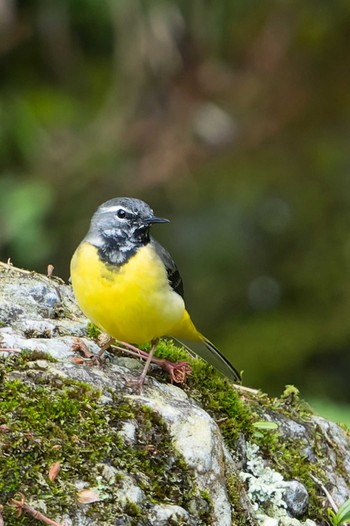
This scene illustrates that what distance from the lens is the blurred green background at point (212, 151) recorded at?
10609 millimetres

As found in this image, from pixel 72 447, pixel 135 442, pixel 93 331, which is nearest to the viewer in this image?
pixel 72 447

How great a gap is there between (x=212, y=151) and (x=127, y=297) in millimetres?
8439

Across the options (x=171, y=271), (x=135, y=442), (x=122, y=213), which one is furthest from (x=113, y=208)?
(x=135, y=442)

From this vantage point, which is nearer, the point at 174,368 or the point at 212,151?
the point at 174,368

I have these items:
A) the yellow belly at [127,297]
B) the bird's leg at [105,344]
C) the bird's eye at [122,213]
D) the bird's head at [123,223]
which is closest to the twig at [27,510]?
the bird's leg at [105,344]

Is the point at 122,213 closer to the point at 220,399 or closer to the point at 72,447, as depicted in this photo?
the point at 220,399

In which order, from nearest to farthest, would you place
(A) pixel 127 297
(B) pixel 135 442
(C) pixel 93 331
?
(B) pixel 135 442
(A) pixel 127 297
(C) pixel 93 331

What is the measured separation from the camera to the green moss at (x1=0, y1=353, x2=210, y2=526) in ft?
11.7

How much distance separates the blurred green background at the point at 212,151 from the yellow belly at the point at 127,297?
16.1 ft

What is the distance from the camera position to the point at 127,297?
468cm

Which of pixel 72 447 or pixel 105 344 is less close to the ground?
pixel 105 344

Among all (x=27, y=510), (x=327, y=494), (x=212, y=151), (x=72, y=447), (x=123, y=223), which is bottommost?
(x=27, y=510)

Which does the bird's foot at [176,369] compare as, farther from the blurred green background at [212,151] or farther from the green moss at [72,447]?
the blurred green background at [212,151]

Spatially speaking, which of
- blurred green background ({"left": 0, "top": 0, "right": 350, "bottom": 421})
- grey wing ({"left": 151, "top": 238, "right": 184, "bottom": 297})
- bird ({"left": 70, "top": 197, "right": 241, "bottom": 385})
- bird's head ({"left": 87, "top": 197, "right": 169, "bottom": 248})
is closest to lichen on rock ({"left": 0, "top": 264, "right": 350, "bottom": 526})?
bird ({"left": 70, "top": 197, "right": 241, "bottom": 385})
